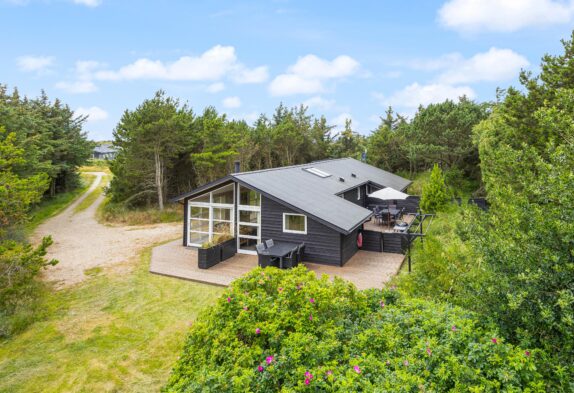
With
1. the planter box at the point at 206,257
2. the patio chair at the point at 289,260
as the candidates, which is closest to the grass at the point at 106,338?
the planter box at the point at 206,257

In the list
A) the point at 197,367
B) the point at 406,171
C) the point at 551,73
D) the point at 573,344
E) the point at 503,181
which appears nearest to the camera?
the point at 573,344

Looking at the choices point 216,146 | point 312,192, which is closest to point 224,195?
point 312,192

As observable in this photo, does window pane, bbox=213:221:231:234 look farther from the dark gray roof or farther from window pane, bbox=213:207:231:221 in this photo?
the dark gray roof

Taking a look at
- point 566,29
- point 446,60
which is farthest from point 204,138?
point 566,29

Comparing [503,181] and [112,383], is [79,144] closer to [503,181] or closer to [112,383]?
[112,383]

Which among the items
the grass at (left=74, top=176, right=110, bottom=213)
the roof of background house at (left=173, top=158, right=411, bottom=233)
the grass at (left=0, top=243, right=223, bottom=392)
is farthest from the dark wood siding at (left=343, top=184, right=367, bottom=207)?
the grass at (left=74, top=176, right=110, bottom=213)

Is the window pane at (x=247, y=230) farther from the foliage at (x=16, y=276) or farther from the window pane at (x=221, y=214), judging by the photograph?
the foliage at (x=16, y=276)

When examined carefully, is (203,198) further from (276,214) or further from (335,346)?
(335,346)
